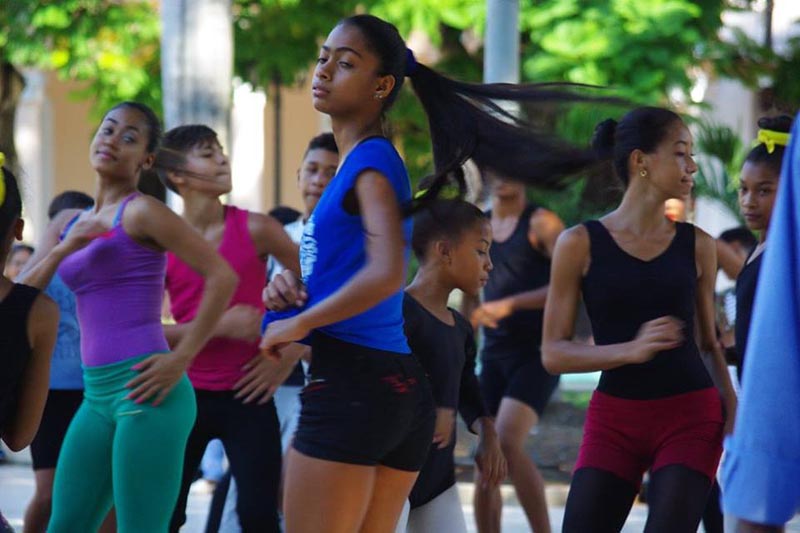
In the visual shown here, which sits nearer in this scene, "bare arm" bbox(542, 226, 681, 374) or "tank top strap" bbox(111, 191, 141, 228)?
"bare arm" bbox(542, 226, 681, 374)

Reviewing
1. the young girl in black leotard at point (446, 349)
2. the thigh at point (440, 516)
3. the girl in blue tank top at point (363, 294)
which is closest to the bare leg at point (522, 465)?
the young girl in black leotard at point (446, 349)

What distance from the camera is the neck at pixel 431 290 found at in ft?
16.9

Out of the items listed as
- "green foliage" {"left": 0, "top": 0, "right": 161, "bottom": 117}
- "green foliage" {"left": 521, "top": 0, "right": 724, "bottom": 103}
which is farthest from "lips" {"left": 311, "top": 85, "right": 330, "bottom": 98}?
"green foliage" {"left": 0, "top": 0, "right": 161, "bottom": 117}

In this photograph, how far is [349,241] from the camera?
3.77m

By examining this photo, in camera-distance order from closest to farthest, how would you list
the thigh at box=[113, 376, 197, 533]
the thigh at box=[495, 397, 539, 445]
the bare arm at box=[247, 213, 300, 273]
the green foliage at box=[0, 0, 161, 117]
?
1. the thigh at box=[113, 376, 197, 533]
2. the bare arm at box=[247, 213, 300, 273]
3. the thigh at box=[495, 397, 539, 445]
4. the green foliage at box=[0, 0, 161, 117]

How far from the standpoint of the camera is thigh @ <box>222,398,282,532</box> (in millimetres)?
5188

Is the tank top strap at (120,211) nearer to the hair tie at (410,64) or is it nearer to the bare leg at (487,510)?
the hair tie at (410,64)

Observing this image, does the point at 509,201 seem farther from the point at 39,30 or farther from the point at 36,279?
the point at 39,30

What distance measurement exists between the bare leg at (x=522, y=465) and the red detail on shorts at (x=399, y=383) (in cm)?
327

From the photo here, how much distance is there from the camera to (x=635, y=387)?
4.71 m

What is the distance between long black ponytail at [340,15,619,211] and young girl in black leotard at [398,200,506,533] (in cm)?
84

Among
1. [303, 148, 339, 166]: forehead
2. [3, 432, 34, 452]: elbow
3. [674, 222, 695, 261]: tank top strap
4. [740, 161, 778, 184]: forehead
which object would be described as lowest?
[3, 432, 34, 452]: elbow

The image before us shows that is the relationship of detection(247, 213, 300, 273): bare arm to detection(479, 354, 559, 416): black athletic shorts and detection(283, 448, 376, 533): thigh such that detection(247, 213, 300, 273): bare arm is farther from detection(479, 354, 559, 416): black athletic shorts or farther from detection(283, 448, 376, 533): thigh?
detection(283, 448, 376, 533): thigh

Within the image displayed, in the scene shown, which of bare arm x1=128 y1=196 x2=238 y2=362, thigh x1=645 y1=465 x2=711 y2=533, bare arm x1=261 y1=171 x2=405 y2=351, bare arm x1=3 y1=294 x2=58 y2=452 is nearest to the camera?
bare arm x1=261 y1=171 x2=405 y2=351
